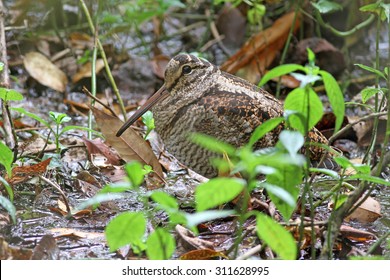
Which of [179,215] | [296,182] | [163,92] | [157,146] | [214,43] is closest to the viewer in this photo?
[179,215]

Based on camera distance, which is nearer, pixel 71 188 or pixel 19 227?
pixel 19 227

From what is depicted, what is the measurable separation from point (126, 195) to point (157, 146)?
0.77 meters

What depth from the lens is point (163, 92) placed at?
4.16 m

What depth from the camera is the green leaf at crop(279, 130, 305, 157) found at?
2.40m

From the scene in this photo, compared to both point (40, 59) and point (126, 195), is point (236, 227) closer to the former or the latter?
point (126, 195)

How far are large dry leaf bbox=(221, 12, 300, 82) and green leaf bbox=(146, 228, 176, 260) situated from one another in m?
3.05

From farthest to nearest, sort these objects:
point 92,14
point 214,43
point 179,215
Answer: point 214,43
point 92,14
point 179,215

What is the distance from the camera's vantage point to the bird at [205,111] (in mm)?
3826

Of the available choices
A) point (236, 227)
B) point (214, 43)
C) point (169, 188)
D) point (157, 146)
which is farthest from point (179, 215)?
point (214, 43)

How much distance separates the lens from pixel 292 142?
2.43 m

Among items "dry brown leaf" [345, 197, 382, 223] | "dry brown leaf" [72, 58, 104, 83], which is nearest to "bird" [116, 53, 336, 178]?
"dry brown leaf" [345, 197, 382, 223]

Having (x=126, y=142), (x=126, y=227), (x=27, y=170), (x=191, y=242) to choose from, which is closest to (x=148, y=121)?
(x=126, y=142)

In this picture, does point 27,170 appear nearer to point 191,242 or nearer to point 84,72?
point 191,242

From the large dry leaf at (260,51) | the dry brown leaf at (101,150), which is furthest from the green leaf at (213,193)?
the large dry leaf at (260,51)
